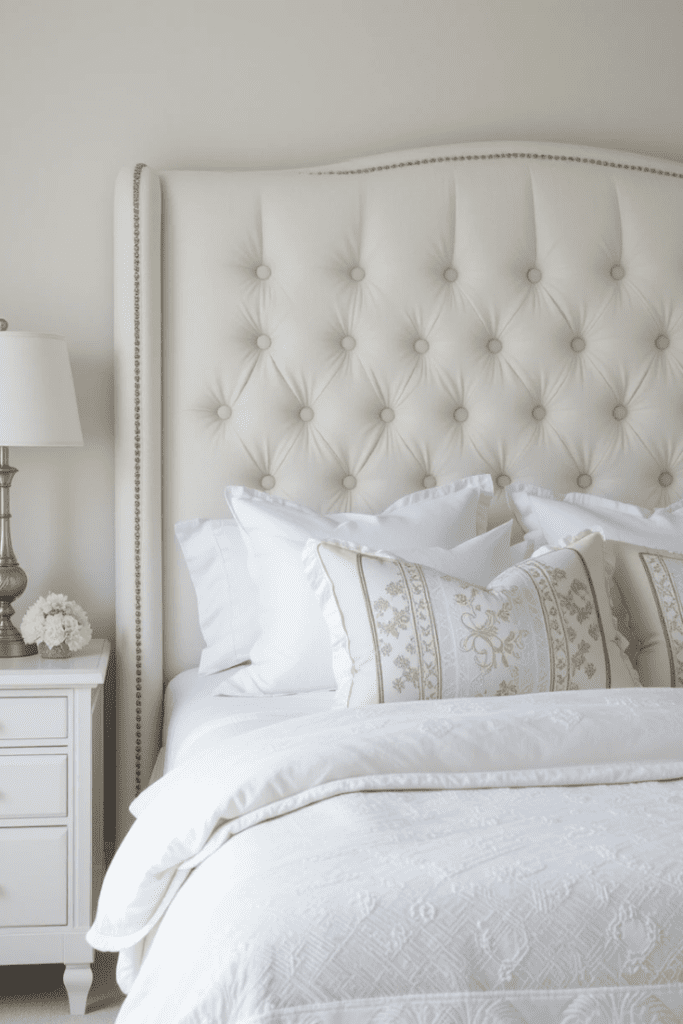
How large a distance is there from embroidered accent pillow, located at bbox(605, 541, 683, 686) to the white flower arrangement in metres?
1.02

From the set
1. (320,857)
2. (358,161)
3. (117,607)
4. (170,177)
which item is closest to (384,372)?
(358,161)

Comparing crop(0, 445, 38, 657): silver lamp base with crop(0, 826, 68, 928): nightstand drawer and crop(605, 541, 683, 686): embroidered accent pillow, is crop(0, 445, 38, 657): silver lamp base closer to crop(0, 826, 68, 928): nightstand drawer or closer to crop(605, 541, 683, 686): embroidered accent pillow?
crop(0, 826, 68, 928): nightstand drawer

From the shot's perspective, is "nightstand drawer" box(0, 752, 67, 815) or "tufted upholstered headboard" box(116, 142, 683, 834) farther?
"tufted upholstered headboard" box(116, 142, 683, 834)

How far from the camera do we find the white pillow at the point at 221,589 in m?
1.89

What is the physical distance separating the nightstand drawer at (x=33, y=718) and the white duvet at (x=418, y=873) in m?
0.50

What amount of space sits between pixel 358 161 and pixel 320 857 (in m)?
1.62

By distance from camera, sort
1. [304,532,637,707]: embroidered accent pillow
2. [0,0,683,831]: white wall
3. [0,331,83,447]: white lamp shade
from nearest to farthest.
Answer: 1. [304,532,637,707]: embroidered accent pillow
2. [0,331,83,447]: white lamp shade
3. [0,0,683,831]: white wall

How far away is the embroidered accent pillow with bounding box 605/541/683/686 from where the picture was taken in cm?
162

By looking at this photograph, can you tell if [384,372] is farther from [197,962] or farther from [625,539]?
[197,962]

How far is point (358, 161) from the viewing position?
2082mm

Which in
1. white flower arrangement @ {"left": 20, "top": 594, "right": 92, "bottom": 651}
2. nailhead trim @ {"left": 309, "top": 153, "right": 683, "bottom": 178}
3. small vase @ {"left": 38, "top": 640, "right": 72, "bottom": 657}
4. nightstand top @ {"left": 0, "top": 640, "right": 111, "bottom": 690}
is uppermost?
nailhead trim @ {"left": 309, "top": 153, "right": 683, "bottom": 178}

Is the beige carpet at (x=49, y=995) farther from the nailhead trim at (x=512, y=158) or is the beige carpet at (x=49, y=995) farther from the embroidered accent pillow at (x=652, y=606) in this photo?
the nailhead trim at (x=512, y=158)

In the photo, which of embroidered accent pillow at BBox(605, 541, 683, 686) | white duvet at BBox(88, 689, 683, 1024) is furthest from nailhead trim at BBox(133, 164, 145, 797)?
embroidered accent pillow at BBox(605, 541, 683, 686)

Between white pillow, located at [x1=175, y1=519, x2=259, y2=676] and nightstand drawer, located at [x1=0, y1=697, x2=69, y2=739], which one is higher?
white pillow, located at [x1=175, y1=519, x2=259, y2=676]
